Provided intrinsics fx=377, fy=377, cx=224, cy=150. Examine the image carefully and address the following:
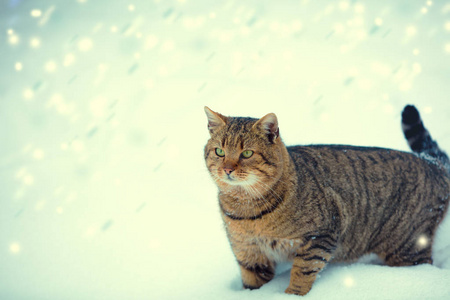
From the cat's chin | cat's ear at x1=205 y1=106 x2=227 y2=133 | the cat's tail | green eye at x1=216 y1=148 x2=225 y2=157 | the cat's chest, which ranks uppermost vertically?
cat's ear at x1=205 y1=106 x2=227 y2=133

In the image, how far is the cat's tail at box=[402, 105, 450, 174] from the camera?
1.90m

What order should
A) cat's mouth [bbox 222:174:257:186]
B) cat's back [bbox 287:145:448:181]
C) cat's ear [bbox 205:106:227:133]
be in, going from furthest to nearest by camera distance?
cat's back [bbox 287:145:448:181] → cat's ear [bbox 205:106:227:133] → cat's mouth [bbox 222:174:257:186]

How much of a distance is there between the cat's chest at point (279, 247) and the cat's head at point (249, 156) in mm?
234

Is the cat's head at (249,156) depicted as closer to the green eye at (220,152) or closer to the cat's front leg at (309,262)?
A: the green eye at (220,152)

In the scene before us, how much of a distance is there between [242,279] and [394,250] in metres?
0.72

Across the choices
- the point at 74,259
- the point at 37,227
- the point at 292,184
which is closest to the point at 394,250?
the point at 292,184

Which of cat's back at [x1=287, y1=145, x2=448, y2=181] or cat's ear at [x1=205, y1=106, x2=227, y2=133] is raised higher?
cat's ear at [x1=205, y1=106, x2=227, y2=133]

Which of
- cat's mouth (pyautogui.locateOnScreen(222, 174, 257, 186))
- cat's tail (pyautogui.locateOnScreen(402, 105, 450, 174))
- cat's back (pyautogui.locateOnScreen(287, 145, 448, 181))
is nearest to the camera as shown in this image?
cat's mouth (pyautogui.locateOnScreen(222, 174, 257, 186))

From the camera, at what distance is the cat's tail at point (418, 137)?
190cm

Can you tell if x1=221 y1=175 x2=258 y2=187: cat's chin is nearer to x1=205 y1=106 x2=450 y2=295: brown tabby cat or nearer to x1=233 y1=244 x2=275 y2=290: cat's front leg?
x1=205 y1=106 x2=450 y2=295: brown tabby cat

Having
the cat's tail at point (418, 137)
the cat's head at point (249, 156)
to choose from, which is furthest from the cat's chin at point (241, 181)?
the cat's tail at point (418, 137)

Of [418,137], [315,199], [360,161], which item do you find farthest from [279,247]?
[418,137]

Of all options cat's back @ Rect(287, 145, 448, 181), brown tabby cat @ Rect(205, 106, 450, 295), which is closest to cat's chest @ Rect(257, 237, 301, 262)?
brown tabby cat @ Rect(205, 106, 450, 295)

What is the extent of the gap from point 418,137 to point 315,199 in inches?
30.9
